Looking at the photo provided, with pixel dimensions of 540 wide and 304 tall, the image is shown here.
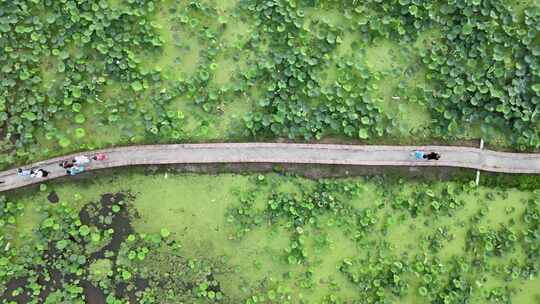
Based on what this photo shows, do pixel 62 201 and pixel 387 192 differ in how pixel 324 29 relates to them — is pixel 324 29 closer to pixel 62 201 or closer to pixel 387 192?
pixel 387 192

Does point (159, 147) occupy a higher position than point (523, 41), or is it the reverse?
point (523, 41)

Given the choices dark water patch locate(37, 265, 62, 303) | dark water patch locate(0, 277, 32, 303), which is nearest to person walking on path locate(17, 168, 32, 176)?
dark water patch locate(37, 265, 62, 303)

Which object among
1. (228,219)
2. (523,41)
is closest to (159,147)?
(228,219)

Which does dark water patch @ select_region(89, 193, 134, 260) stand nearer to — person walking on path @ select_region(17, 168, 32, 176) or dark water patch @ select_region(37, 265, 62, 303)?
dark water patch @ select_region(37, 265, 62, 303)

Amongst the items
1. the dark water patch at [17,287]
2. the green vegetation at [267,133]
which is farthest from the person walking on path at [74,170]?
the dark water patch at [17,287]

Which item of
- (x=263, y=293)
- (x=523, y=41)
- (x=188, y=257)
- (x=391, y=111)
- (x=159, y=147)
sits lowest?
(x=263, y=293)

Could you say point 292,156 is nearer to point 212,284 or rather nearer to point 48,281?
point 212,284
